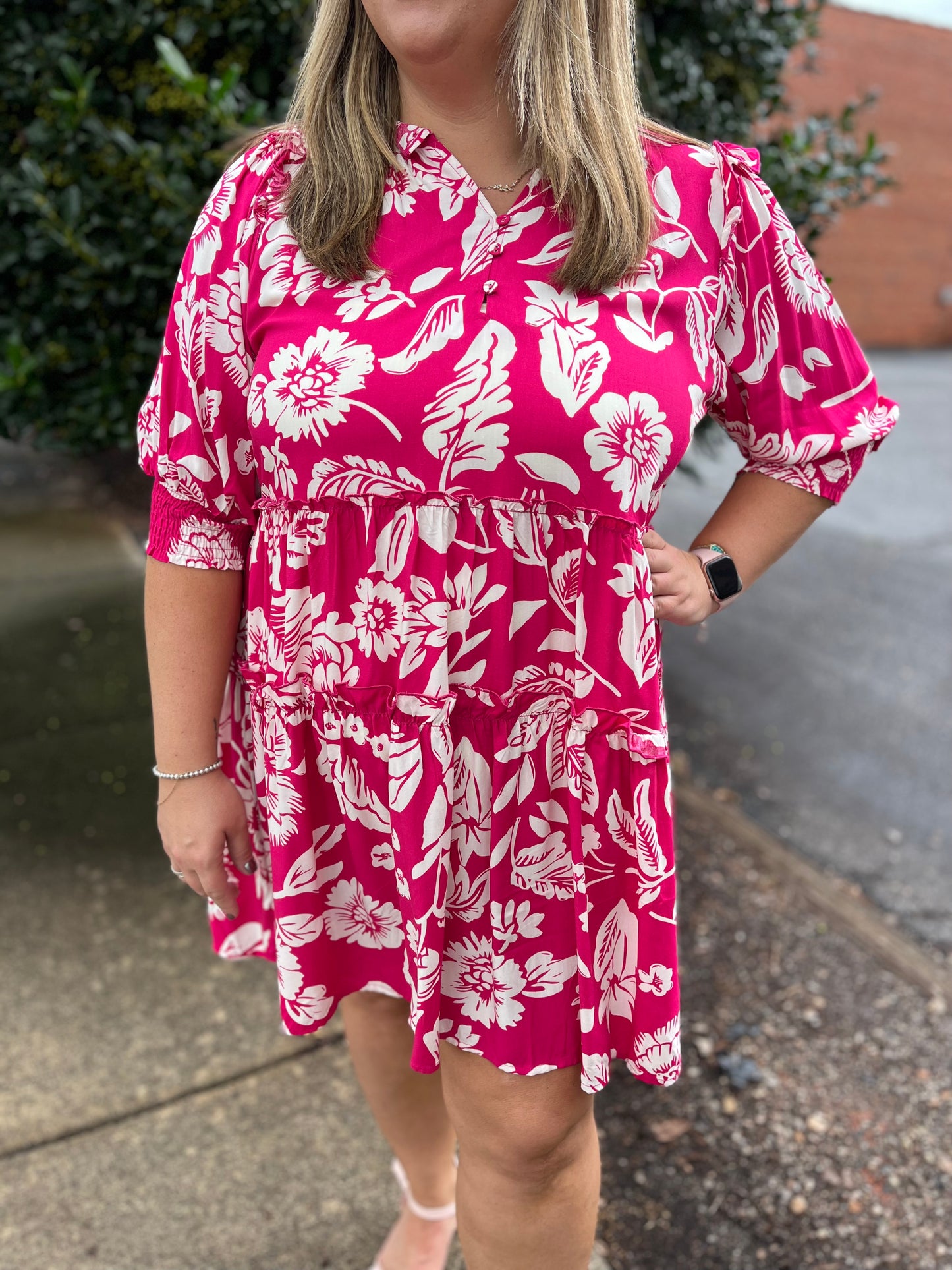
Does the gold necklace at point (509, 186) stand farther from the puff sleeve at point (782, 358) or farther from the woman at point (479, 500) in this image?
the puff sleeve at point (782, 358)

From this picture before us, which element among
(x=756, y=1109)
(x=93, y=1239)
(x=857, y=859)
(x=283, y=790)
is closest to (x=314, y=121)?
(x=283, y=790)

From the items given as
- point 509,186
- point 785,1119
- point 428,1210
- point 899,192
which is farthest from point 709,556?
point 899,192

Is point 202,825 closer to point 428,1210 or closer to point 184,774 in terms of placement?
point 184,774

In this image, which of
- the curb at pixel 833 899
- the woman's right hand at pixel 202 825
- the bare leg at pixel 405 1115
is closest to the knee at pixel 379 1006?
the bare leg at pixel 405 1115

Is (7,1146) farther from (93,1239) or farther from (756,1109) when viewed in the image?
(756,1109)

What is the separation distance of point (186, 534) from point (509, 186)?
1.97 ft

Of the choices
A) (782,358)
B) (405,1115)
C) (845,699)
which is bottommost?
(845,699)

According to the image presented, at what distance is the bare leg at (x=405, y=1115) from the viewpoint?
166 cm

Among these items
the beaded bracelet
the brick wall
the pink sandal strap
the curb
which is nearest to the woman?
the beaded bracelet

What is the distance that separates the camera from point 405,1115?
1740 mm

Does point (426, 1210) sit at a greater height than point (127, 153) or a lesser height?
lesser

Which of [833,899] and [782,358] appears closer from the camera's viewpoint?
[782,358]

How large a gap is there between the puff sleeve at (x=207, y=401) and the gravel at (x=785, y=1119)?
154 centimetres

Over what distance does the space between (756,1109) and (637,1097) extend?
26cm
